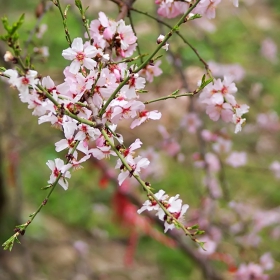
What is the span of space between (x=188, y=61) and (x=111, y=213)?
1.43 metres

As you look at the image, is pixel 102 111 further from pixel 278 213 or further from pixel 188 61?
pixel 278 213

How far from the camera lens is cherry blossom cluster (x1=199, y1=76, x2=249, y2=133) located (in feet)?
3.65

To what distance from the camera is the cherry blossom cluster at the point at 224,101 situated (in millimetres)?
1113

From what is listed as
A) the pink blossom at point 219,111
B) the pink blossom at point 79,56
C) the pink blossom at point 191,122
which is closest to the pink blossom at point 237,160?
the pink blossom at point 191,122

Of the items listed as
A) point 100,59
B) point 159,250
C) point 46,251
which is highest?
point 159,250

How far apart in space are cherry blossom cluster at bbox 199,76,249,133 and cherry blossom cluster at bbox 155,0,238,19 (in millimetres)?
150

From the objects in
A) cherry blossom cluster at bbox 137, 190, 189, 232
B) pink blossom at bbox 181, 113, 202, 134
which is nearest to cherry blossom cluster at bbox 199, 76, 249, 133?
cherry blossom cluster at bbox 137, 190, 189, 232

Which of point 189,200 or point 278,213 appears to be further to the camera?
point 189,200

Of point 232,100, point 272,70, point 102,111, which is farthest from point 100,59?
point 272,70

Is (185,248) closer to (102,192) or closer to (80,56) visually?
(102,192)

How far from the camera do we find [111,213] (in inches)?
149

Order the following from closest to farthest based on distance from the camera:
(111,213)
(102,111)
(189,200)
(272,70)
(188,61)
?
(102,111), (188,61), (111,213), (189,200), (272,70)

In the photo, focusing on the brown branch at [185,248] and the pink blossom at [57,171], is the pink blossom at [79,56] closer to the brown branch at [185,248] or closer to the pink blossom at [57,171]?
the pink blossom at [57,171]

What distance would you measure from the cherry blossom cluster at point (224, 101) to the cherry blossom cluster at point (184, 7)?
0.49 ft
